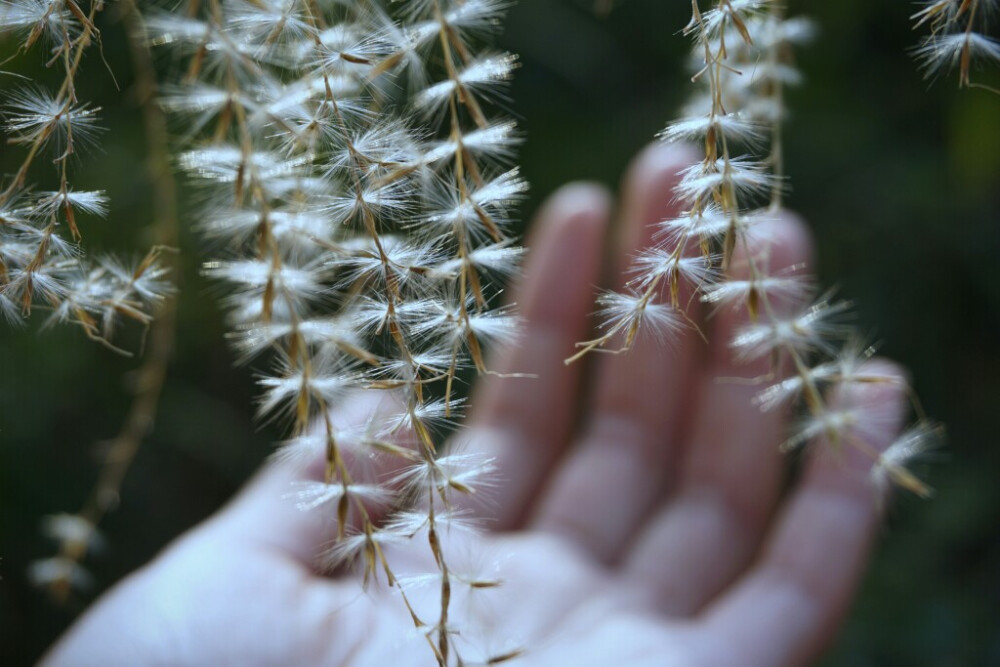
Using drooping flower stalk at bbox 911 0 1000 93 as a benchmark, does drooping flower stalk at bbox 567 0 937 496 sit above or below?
below

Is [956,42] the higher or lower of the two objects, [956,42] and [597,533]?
the higher

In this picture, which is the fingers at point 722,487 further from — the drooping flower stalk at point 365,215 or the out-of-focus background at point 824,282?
the drooping flower stalk at point 365,215

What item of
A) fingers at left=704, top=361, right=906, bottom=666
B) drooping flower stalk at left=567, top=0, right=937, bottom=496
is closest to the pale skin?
fingers at left=704, top=361, right=906, bottom=666

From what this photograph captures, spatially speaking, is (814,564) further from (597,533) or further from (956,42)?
(956,42)

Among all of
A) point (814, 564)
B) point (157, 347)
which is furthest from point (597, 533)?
point (157, 347)

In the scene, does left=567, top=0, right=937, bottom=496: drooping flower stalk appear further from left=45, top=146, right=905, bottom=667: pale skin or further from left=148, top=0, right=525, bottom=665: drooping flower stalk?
left=45, top=146, right=905, bottom=667: pale skin

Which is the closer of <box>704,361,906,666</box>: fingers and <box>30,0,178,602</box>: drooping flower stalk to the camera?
<box>30,0,178,602</box>: drooping flower stalk
